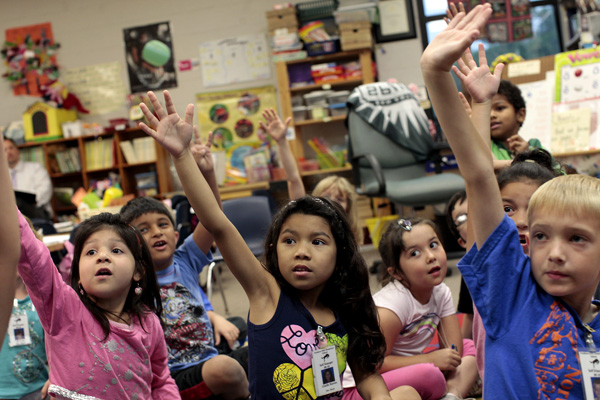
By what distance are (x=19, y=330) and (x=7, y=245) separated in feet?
3.67

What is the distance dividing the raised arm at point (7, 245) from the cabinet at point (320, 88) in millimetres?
4682

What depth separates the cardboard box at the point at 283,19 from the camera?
5.40 m

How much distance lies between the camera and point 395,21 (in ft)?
18.6

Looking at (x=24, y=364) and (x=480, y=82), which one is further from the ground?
(x=480, y=82)

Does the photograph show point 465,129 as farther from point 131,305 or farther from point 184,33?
point 184,33

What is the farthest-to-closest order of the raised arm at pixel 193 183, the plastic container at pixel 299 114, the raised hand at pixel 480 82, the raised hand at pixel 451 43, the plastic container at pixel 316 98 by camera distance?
the plastic container at pixel 299 114 → the plastic container at pixel 316 98 → the raised arm at pixel 193 183 → the raised hand at pixel 480 82 → the raised hand at pixel 451 43

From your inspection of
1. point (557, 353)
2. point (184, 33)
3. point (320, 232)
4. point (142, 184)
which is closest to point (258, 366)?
point (320, 232)

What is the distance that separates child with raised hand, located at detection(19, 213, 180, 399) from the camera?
4.40 feet

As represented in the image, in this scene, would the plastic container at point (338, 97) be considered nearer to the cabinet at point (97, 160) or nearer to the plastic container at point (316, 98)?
the plastic container at point (316, 98)

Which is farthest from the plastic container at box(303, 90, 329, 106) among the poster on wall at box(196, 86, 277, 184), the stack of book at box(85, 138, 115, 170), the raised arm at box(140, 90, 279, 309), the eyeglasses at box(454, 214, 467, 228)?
the raised arm at box(140, 90, 279, 309)

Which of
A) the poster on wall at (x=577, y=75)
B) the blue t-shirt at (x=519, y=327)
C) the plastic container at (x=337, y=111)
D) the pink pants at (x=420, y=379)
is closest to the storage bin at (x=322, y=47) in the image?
the plastic container at (x=337, y=111)

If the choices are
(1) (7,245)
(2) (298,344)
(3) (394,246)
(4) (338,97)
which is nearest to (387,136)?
(4) (338,97)

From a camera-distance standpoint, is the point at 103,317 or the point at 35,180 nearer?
the point at 103,317

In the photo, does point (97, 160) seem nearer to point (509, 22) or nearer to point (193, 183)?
point (509, 22)
